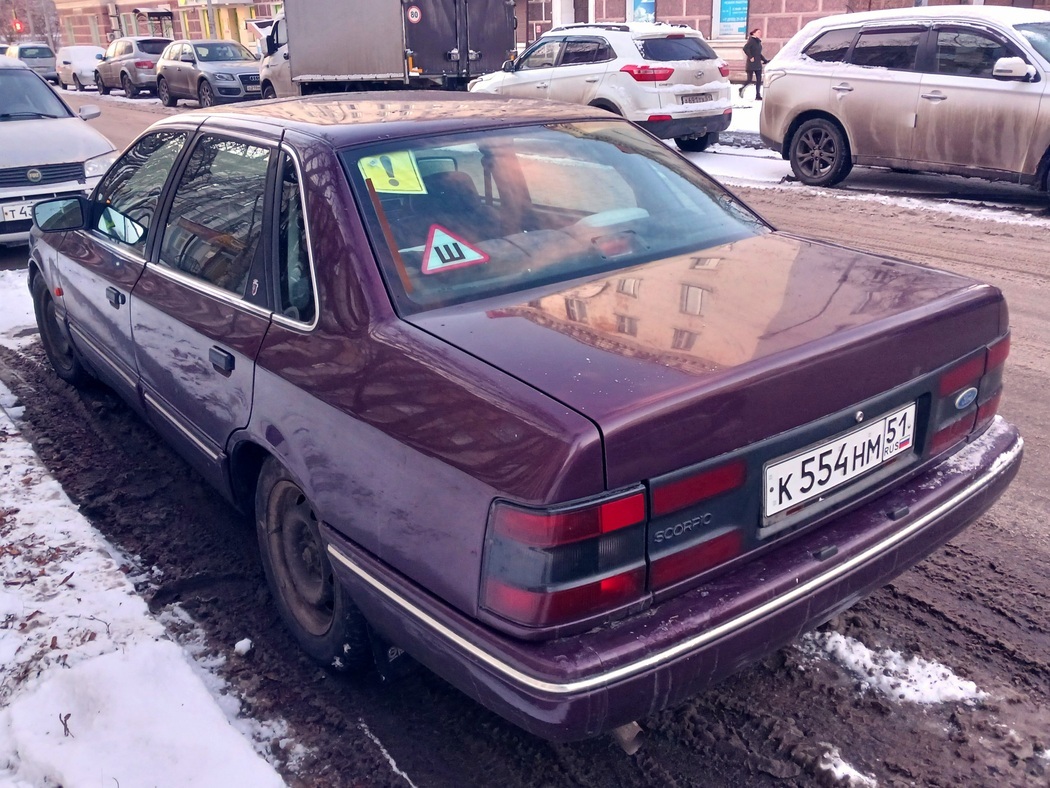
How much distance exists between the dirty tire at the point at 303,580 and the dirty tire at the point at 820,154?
895 centimetres

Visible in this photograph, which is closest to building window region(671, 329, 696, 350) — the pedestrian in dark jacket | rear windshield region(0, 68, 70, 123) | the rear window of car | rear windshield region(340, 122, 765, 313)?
rear windshield region(340, 122, 765, 313)

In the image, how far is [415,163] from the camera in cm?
283

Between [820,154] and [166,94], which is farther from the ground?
[166,94]

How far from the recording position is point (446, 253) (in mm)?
2652

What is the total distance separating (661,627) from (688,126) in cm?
1139

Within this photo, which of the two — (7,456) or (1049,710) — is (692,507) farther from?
(7,456)

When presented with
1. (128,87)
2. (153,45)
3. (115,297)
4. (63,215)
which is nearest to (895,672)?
(115,297)

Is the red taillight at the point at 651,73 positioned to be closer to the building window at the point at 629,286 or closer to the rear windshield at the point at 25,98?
the rear windshield at the point at 25,98

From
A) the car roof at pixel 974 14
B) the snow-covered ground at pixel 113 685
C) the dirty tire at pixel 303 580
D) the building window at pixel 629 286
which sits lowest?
the snow-covered ground at pixel 113 685

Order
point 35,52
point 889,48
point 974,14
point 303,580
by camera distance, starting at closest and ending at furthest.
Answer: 1. point 303,580
2. point 974,14
3. point 889,48
4. point 35,52

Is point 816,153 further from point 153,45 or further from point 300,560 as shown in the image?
point 153,45

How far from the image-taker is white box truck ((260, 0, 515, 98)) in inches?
672

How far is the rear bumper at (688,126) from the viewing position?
1232cm

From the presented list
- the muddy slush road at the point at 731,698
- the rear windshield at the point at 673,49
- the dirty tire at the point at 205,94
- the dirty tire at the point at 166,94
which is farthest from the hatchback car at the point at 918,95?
the dirty tire at the point at 166,94
